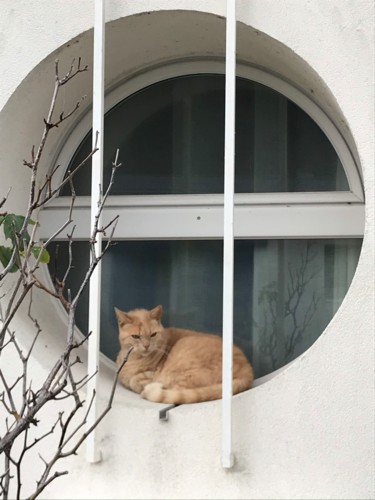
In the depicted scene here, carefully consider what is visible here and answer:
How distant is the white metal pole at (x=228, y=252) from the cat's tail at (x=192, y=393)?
0.84ft

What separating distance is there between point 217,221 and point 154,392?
0.79m

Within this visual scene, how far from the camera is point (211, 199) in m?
3.38

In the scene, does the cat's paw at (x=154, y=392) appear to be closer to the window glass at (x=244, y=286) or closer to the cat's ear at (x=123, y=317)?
the cat's ear at (x=123, y=317)

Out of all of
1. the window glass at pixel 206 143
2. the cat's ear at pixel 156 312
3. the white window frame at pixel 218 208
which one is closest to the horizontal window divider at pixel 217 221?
the white window frame at pixel 218 208

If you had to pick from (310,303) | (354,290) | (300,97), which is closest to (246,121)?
(300,97)

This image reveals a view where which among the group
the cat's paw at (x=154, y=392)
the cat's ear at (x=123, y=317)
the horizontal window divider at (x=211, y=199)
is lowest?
the cat's paw at (x=154, y=392)

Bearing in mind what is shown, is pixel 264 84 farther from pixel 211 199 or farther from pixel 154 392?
pixel 154 392

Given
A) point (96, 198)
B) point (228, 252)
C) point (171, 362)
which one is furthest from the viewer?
point (171, 362)

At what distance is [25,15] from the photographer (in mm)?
2938

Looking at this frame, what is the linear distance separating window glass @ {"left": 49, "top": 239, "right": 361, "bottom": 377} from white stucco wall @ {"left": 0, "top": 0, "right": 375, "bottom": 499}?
0.60 m

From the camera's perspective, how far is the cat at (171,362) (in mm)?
2918

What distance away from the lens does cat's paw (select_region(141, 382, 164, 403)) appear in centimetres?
293

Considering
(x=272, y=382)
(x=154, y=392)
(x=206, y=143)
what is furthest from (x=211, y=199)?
(x=272, y=382)

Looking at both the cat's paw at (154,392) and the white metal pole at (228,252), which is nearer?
the white metal pole at (228,252)
